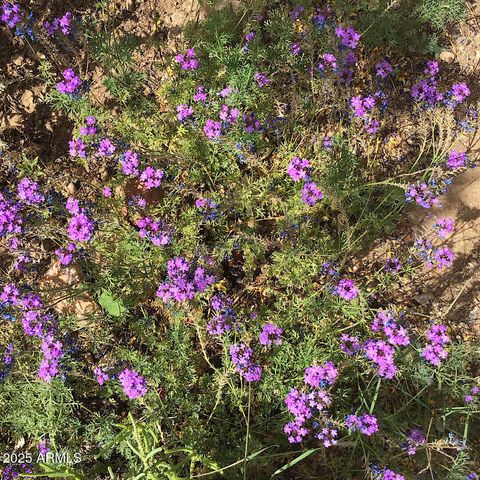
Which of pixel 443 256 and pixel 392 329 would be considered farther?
pixel 443 256

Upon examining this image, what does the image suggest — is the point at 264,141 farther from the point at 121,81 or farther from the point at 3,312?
the point at 3,312

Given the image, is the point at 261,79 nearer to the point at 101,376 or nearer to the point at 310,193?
the point at 310,193

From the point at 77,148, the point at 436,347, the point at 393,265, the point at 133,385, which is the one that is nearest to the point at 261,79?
the point at 77,148

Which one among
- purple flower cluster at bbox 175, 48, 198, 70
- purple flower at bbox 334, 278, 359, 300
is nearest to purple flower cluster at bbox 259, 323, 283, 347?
purple flower at bbox 334, 278, 359, 300

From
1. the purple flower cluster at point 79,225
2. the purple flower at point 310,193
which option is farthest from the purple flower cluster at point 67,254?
the purple flower at point 310,193

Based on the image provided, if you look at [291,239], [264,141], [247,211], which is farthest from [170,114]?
[291,239]

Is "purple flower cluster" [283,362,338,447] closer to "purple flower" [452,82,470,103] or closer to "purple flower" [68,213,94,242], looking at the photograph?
"purple flower" [68,213,94,242]

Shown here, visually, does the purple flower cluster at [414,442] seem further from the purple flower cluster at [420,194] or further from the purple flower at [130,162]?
the purple flower at [130,162]
